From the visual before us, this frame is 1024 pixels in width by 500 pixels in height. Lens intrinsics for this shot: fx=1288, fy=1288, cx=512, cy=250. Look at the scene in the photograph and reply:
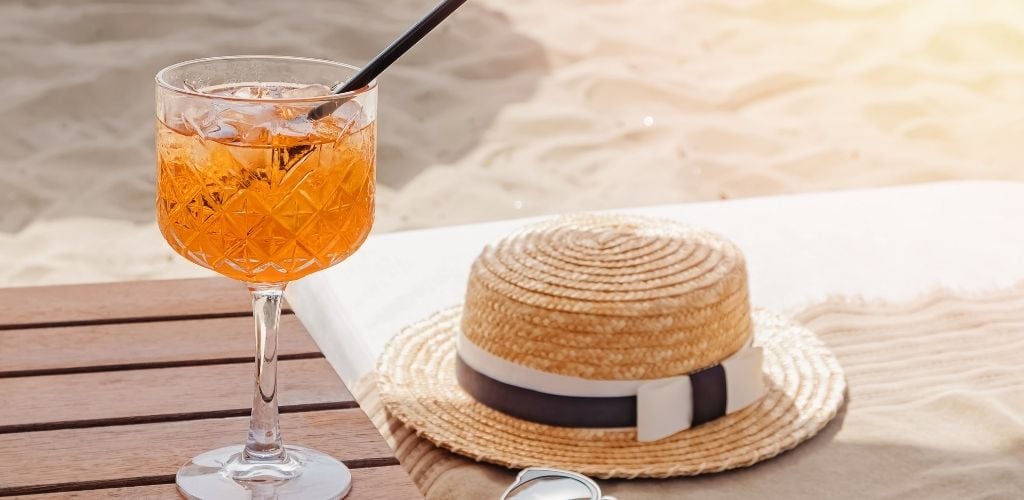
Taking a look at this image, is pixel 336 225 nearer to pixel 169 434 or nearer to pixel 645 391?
pixel 169 434

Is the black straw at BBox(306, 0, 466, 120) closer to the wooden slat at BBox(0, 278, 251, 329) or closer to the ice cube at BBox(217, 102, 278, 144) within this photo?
the ice cube at BBox(217, 102, 278, 144)

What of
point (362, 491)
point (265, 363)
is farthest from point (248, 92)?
point (362, 491)

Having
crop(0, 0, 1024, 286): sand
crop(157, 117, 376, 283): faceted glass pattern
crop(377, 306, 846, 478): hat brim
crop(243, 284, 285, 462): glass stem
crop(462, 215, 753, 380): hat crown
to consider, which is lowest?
crop(0, 0, 1024, 286): sand

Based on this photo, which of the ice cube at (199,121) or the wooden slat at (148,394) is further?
the wooden slat at (148,394)

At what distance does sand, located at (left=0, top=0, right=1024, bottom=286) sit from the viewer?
3436 millimetres

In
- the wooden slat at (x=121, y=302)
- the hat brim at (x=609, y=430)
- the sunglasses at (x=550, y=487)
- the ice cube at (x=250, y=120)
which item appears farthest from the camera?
the hat brim at (x=609, y=430)

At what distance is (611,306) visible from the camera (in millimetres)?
1627

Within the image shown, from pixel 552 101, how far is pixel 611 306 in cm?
254

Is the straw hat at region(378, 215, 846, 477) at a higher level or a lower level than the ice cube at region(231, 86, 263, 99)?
lower

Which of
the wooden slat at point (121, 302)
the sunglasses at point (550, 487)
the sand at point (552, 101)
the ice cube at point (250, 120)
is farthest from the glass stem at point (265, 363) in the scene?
the sand at point (552, 101)

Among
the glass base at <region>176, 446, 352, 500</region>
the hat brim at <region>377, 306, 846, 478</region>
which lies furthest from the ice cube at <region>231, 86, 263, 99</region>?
the hat brim at <region>377, 306, 846, 478</region>

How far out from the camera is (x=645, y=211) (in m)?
2.39

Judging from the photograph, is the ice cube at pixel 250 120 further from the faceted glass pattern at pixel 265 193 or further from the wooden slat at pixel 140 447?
the wooden slat at pixel 140 447

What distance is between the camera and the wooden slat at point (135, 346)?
3.90 ft
